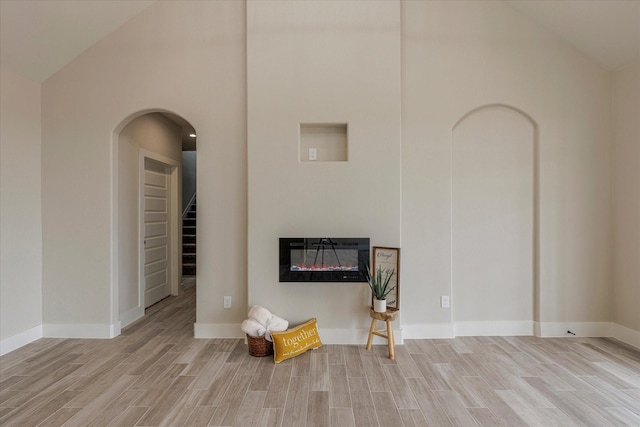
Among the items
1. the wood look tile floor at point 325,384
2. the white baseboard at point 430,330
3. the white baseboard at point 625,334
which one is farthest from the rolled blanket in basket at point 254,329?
the white baseboard at point 625,334

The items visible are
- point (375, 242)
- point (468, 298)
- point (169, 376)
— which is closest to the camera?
point (169, 376)

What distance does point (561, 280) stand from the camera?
3248mm

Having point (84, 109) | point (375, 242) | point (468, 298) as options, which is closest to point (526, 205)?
point (468, 298)

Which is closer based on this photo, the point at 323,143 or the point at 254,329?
the point at 254,329

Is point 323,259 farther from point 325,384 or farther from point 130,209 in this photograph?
point 130,209

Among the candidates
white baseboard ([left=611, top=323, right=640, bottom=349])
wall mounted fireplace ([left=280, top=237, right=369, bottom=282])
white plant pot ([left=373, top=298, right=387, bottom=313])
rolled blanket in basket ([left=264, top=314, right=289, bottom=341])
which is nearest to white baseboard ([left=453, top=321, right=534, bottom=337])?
white baseboard ([left=611, top=323, right=640, bottom=349])

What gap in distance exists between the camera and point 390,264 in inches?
Answer: 118

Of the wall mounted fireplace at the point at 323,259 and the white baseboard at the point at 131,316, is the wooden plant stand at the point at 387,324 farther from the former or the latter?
the white baseboard at the point at 131,316

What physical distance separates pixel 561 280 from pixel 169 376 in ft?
12.2

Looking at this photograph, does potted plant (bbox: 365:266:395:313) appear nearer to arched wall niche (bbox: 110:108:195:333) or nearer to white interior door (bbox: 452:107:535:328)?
white interior door (bbox: 452:107:535:328)

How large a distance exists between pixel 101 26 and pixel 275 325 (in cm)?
328

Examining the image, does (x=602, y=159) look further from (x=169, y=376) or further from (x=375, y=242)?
(x=169, y=376)

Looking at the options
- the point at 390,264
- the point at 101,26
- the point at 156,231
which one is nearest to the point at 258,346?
the point at 390,264

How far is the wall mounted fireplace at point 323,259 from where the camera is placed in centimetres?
307
